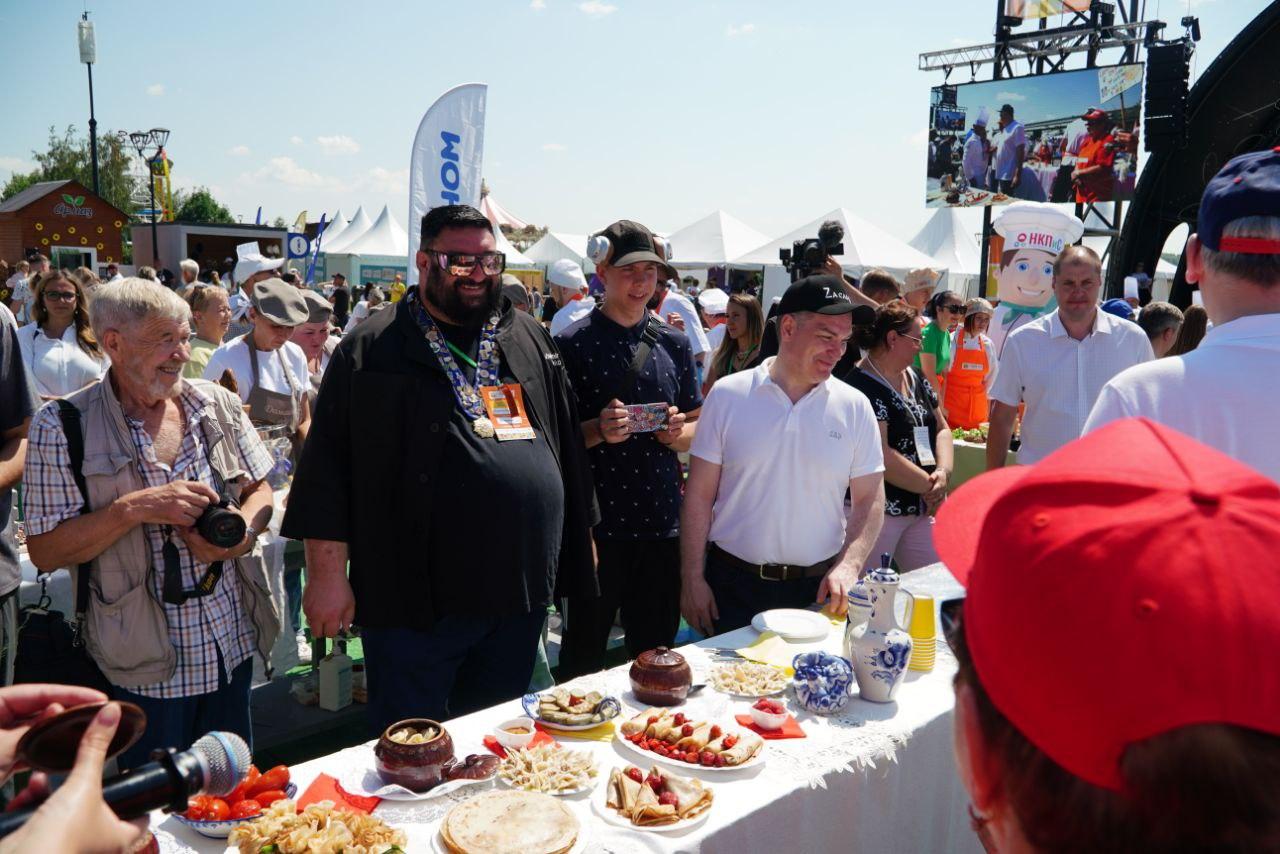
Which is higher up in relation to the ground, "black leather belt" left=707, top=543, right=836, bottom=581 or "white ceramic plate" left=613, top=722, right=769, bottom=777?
"black leather belt" left=707, top=543, right=836, bottom=581

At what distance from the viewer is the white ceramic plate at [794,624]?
2770mm

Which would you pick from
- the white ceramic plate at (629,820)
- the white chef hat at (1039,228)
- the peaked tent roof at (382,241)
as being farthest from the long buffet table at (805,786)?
the peaked tent roof at (382,241)

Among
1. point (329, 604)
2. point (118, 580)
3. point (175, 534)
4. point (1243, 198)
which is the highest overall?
point (1243, 198)

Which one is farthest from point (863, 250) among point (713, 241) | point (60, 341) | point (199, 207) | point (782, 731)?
point (199, 207)

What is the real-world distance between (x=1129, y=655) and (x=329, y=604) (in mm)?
2318

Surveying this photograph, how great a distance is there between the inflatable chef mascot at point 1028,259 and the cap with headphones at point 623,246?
5972 mm

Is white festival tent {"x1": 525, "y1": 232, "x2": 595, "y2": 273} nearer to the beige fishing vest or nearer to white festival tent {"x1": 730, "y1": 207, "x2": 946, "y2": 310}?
white festival tent {"x1": 730, "y1": 207, "x2": 946, "y2": 310}

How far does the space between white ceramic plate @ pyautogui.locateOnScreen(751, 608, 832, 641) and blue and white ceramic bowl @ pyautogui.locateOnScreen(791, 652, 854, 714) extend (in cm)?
40

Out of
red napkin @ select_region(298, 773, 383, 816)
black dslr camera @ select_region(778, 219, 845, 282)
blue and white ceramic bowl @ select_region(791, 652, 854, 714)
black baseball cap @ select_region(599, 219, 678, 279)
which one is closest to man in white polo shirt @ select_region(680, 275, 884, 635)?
black baseball cap @ select_region(599, 219, 678, 279)

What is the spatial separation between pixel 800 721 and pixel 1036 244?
8440 millimetres

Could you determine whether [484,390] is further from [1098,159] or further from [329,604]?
[1098,159]

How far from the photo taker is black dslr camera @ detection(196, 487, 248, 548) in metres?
2.40

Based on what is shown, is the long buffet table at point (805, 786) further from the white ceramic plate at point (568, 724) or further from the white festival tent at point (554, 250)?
the white festival tent at point (554, 250)

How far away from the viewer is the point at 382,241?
81.1 ft
